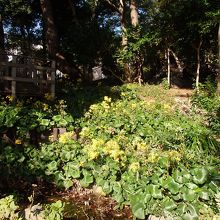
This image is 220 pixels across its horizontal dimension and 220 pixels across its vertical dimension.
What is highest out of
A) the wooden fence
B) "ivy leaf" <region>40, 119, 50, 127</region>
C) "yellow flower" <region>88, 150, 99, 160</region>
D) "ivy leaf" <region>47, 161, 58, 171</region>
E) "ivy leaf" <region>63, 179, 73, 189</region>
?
the wooden fence

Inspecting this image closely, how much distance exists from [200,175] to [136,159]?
1402 mm

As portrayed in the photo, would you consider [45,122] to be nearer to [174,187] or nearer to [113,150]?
[113,150]

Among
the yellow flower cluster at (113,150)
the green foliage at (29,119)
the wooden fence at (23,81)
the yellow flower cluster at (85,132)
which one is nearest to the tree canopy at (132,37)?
the wooden fence at (23,81)

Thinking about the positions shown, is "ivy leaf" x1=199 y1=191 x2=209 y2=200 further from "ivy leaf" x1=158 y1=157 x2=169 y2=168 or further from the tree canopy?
the tree canopy

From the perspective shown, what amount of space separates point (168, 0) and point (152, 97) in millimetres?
5062

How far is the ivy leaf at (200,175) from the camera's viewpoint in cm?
488

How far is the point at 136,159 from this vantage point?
600cm

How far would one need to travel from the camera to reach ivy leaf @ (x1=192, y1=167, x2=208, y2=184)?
488 cm

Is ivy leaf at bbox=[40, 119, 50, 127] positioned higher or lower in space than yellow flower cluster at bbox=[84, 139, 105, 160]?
higher

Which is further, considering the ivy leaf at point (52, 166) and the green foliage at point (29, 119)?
the green foliage at point (29, 119)

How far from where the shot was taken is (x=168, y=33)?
1511 cm

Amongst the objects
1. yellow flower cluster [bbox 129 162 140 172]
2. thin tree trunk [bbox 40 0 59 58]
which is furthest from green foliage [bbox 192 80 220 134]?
thin tree trunk [bbox 40 0 59 58]

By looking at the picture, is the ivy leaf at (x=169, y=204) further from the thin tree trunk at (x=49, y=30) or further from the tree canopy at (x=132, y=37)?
the thin tree trunk at (x=49, y=30)

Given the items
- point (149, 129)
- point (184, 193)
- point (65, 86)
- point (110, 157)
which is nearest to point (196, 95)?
point (149, 129)
